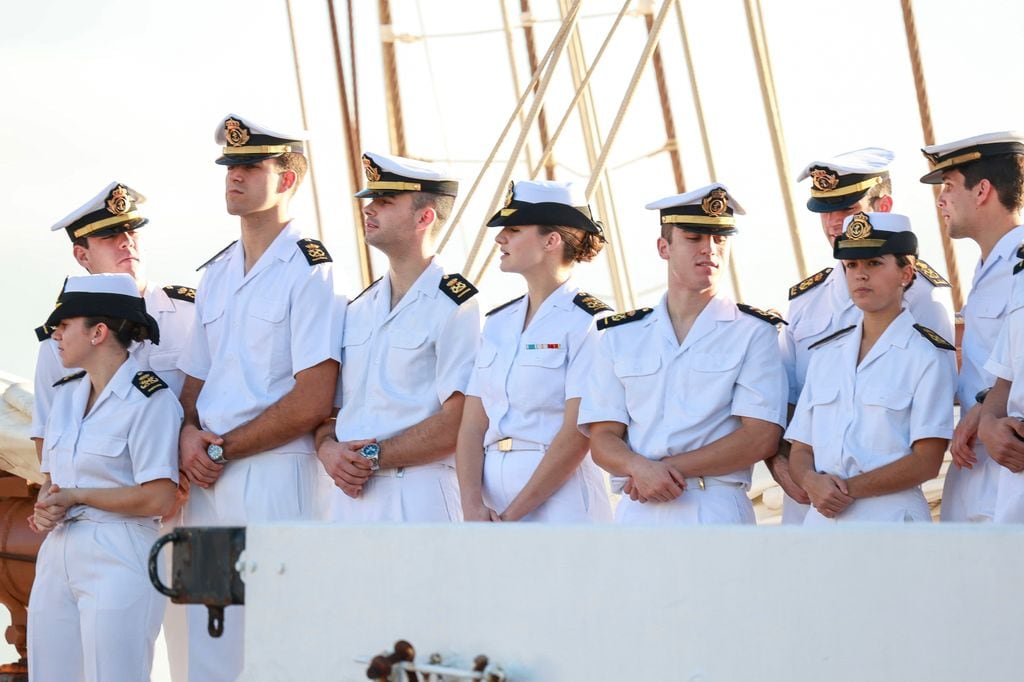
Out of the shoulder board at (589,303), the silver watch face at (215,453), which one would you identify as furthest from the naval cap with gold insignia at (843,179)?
the silver watch face at (215,453)

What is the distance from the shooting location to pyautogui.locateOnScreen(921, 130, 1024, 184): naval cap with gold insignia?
428cm

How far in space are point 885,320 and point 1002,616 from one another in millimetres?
2087

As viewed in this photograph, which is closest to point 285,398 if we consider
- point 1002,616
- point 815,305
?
point 815,305

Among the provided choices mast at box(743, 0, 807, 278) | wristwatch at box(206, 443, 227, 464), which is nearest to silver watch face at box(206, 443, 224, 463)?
wristwatch at box(206, 443, 227, 464)

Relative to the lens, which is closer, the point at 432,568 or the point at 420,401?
the point at 432,568

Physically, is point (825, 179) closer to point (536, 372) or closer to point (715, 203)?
point (715, 203)

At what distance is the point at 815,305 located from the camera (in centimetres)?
474

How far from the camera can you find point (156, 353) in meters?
5.16

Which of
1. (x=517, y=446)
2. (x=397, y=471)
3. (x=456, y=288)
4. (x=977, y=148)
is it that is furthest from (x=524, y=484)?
(x=977, y=148)

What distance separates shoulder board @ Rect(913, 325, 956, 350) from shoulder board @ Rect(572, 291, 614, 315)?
967 mm

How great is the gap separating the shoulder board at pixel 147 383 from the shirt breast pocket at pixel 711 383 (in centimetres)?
165

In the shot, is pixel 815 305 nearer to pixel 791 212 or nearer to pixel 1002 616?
pixel 791 212

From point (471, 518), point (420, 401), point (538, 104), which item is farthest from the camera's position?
point (538, 104)

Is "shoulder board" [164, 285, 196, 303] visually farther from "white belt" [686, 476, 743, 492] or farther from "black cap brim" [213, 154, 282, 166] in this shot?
"white belt" [686, 476, 743, 492]
